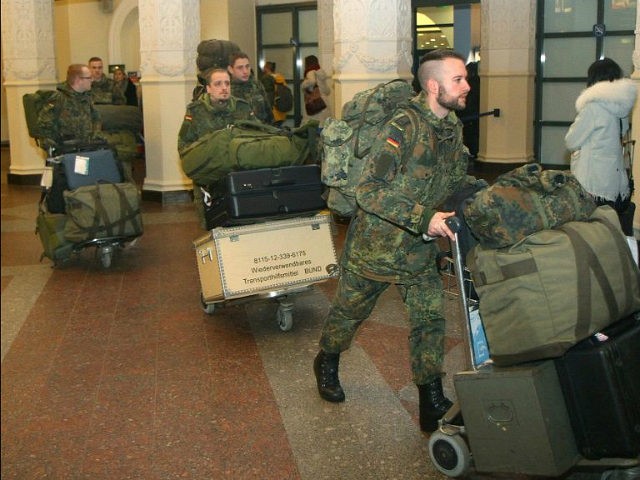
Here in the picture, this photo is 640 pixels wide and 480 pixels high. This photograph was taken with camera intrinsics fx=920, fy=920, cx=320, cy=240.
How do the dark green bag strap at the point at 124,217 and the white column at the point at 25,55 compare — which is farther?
the white column at the point at 25,55

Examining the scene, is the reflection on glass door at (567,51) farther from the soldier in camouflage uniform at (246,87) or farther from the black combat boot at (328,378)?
the black combat boot at (328,378)

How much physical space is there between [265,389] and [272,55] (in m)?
13.4

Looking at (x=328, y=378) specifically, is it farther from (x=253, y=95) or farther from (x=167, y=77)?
(x=167, y=77)

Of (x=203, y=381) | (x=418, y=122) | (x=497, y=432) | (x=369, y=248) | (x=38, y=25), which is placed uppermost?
(x=38, y=25)

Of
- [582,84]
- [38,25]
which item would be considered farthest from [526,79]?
[38,25]

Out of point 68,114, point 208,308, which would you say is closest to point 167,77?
point 68,114

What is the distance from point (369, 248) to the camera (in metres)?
4.04

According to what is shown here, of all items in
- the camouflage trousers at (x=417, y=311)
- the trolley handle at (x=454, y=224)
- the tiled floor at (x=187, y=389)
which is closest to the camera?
the trolley handle at (x=454, y=224)

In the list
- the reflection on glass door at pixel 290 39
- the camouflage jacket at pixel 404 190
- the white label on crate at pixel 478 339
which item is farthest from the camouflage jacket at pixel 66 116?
the reflection on glass door at pixel 290 39

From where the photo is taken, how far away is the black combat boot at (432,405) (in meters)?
4.09

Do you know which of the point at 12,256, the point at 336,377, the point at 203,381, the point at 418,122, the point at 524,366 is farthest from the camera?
the point at 12,256

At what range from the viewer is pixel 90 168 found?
789 cm

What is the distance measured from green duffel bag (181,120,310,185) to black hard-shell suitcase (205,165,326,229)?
6 centimetres

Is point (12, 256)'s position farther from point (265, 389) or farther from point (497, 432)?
point (497, 432)
